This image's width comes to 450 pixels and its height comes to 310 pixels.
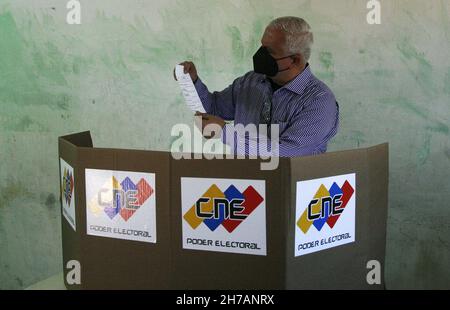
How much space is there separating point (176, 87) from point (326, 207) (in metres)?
1.58

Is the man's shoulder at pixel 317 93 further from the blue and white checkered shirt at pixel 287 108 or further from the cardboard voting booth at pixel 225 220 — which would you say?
the cardboard voting booth at pixel 225 220

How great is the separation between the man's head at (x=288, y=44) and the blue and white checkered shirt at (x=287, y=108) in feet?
0.14

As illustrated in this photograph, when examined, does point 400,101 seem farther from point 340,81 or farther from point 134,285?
point 134,285

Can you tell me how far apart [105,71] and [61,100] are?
11.9 inches

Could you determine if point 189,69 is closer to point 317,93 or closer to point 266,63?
point 266,63

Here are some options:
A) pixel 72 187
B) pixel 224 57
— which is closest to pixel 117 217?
pixel 72 187

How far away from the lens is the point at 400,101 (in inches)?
94.9

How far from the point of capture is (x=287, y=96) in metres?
2.05

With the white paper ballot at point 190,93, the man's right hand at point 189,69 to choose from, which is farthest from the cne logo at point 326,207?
the man's right hand at point 189,69

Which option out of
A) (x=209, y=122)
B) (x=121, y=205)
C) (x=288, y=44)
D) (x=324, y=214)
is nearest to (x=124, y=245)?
(x=121, y=205)

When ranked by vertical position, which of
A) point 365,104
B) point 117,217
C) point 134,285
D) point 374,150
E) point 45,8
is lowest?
point 134,285

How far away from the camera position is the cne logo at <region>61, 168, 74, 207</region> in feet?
4.66

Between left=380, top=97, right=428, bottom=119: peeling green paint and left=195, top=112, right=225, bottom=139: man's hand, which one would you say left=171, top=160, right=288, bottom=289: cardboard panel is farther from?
left=380, top=97, right=428, bottom=119: peeling green paint

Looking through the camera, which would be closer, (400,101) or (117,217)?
(117,217)
